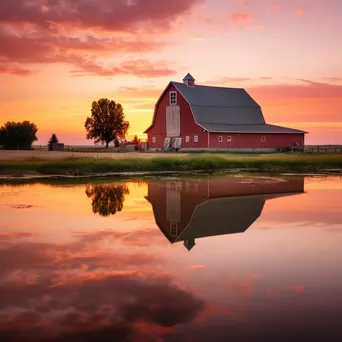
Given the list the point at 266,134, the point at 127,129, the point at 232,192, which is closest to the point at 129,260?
the point at 232,192

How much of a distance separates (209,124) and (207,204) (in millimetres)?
42913

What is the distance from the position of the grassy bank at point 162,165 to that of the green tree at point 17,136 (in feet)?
126

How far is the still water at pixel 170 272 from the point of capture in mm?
7434

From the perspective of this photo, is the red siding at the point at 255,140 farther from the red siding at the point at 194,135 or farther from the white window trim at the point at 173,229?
the white window trim at the point at 173,229

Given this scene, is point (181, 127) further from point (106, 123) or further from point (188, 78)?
point (106, 123)

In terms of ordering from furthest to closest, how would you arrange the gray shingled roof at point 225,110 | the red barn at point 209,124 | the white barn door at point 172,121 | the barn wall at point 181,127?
the white barn door at point 172,121
the gray shingled roof at point 225,110
the red barn at point 209,124
the barn wall at point 181,127

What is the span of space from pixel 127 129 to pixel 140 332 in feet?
279

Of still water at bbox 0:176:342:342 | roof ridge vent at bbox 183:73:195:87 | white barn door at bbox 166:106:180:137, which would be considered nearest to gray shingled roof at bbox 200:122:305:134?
white barn door at bbox 166:106:180:137

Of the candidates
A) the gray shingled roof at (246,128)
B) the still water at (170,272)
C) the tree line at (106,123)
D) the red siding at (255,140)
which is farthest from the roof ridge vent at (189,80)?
the still water at (170,272)

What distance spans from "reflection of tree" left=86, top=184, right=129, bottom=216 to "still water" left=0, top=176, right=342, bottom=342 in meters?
0.19

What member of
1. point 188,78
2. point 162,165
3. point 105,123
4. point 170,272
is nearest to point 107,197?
point 170,272

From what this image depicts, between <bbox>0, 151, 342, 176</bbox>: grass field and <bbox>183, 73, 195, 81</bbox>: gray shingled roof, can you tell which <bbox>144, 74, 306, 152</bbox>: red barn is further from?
<bbox>0, 151, 342, 176</bbox>: grass field

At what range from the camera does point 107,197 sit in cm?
2308

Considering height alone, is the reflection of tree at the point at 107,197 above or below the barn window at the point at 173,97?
below
